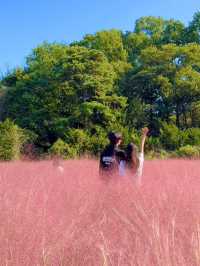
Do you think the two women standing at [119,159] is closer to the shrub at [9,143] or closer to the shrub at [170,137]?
the shrub at [9,143]

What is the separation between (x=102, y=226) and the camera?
332cm

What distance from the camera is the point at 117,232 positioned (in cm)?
314

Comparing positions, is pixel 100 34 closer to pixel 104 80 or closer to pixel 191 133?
pixel 104 80

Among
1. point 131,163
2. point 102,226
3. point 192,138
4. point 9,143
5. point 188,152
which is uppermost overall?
point 192,138

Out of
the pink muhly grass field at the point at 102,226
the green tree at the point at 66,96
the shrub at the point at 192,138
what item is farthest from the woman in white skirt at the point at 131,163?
the green tree at the point at 66,96

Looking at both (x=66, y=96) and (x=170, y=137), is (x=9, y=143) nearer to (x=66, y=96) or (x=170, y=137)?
(x=66, y=96)

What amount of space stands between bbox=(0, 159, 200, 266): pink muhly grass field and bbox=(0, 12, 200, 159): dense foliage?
21644mm

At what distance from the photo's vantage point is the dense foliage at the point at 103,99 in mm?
27969

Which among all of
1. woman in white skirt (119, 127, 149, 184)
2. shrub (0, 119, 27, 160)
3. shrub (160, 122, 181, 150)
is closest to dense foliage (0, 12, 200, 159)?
shrub (160, 122, 181, 150)

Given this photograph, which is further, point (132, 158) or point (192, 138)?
point (192, 138)

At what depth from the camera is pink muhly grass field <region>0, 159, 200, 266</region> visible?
8.51 ft

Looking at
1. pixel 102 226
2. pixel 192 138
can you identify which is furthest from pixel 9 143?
pixel 102 226

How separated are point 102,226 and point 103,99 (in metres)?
26.3

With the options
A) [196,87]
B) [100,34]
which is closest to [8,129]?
[196,87]
